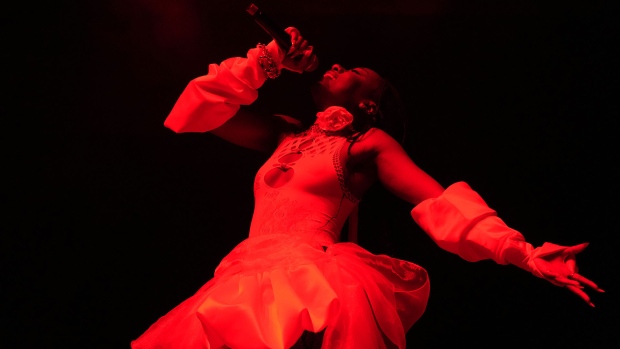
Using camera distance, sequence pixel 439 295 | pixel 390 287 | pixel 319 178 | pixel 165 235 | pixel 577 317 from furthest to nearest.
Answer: pixel 165 235 < pixel 439 295 < pixel 577 317 < pixel 319 178 < pixel 390 287

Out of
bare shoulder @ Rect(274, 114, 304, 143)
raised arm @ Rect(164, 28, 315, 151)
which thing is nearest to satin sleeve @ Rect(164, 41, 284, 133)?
raised arm @ Rect(164, 28, 315, 151)

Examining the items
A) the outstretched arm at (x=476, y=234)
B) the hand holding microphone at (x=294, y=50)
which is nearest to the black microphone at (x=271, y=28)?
the hand holding microphone at (x=294, y=50)

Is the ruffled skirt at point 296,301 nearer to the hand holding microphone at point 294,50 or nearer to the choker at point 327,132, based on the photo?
the choker at point 327,132

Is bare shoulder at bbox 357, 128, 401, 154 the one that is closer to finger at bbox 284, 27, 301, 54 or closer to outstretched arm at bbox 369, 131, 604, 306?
outstretched arm at bbox 369, 131, 604, 306

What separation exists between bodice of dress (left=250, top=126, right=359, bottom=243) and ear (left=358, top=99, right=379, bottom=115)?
0.13m

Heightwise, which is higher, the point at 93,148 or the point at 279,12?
the point at 279,12

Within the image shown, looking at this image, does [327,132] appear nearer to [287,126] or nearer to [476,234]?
[287,126]

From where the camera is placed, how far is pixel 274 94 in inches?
78.4

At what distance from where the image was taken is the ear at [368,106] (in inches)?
63.6

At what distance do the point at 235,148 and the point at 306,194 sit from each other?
25.4 inches

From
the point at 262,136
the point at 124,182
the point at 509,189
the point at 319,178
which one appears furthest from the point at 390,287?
the point at 124,182

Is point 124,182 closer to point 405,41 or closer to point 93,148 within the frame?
point 93,148

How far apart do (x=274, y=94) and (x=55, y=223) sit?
72 centimetres

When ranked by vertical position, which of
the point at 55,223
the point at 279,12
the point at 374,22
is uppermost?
A: the point at 374,22
